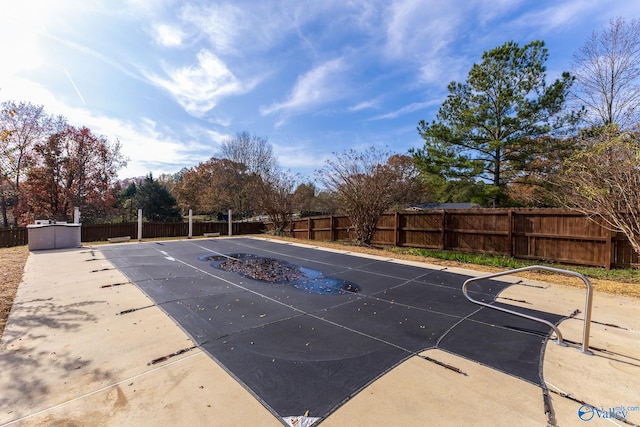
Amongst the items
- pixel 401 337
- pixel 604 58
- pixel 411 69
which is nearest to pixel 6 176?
pixel 401 337

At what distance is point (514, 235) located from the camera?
9.28 m

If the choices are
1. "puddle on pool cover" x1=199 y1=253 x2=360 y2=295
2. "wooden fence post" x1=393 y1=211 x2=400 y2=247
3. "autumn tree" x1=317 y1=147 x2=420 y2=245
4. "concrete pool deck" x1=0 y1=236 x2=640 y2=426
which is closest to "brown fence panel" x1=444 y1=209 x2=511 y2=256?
"wooden fence post" x1=393 y1=211 x2=400 y2=247

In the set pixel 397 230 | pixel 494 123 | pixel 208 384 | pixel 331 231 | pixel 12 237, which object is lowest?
pixel 12 237

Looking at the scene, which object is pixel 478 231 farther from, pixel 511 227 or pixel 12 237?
pixel 12 237

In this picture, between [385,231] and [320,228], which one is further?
[320,228]

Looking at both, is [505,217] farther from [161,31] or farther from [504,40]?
[161,31]

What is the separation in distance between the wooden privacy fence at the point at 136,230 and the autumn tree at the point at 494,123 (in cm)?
1470

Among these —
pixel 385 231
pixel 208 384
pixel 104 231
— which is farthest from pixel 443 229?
pixel 104 231

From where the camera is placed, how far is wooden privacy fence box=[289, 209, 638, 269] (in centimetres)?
776

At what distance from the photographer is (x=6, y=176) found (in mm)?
6234

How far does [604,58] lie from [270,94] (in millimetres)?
14725

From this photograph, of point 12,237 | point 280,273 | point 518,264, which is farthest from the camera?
point 12,237

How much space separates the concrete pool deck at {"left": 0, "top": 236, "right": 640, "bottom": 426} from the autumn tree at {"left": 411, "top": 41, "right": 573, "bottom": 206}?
1197 centimetres

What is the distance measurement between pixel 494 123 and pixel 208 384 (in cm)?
1662
